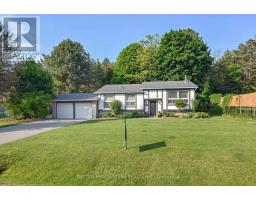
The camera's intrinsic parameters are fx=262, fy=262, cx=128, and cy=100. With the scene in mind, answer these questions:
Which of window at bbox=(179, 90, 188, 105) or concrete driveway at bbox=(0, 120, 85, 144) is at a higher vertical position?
window at bbox=(179, 90, 188, 105)

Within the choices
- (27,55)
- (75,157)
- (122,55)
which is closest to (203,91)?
(122,55)

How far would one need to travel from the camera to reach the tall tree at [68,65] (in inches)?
1688

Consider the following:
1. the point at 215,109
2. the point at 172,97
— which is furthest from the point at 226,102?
the point at 172,97

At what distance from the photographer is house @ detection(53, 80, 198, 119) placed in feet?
88.2

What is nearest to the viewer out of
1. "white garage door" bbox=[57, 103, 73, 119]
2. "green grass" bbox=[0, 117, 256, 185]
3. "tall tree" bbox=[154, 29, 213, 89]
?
"green grass" bbox=[0, 117, 256, 185]

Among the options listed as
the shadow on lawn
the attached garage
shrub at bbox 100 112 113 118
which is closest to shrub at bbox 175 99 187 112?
shrub at bbox 100 112 113 118

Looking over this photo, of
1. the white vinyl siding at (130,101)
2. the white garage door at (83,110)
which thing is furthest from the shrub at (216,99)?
the white garage door at (83,110)

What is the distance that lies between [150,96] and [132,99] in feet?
6.63

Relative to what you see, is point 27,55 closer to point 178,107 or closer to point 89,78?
point 178,107

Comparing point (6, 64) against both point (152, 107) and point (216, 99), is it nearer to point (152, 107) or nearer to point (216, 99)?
point (152, 107)

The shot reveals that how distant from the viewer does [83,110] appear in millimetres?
29438

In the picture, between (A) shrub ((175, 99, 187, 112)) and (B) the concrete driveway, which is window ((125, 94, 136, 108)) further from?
(B) the concrete driveway

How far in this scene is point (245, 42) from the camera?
42906mm
